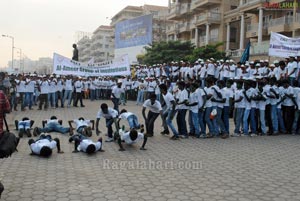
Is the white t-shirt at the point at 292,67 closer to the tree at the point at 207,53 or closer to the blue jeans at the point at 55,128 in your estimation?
the blue jeans at the point at 55,128

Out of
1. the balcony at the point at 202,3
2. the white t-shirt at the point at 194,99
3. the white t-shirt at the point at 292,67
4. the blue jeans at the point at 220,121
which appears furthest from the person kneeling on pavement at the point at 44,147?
the balcony at the point at 202,3

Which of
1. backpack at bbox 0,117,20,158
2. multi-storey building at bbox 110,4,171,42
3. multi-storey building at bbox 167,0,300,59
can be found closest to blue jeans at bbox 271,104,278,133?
backpack at bbox 0,117,20,158

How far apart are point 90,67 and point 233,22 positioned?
23902 millimetres

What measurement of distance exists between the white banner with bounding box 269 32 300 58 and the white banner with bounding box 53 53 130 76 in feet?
26.0

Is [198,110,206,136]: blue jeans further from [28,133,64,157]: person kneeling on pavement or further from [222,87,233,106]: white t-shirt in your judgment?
[28,133,64,157]: person kneeling on pavement

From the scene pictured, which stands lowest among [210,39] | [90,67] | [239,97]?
[239,97]

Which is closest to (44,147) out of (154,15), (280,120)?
(280,120)

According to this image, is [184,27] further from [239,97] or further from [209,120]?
[209,120]

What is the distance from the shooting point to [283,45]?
552 inches

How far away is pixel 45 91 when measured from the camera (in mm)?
18672

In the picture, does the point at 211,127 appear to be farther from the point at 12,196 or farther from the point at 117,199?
the point at 12,196

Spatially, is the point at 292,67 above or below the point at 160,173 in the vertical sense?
above

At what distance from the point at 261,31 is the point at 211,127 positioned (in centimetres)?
2345

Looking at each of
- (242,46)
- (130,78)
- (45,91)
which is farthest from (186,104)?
(242,46)
